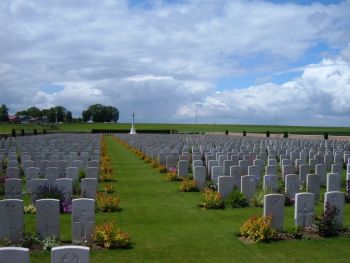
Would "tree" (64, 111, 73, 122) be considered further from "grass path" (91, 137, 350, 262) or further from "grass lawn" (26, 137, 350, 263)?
"grass lawn" (26, 137, 350, 263)

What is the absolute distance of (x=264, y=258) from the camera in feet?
29.0

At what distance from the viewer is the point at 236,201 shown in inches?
543

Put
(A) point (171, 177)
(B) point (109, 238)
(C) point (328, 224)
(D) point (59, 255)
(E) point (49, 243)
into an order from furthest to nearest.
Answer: (A) point (171, 177), (C) point (328, 224), (B) point (109, 238), (E) point (49, 243), (D) point (59, 255)

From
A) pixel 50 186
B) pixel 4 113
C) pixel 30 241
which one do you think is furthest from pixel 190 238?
pixel 4 113

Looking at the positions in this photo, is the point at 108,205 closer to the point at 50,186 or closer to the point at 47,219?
the point at 50,186

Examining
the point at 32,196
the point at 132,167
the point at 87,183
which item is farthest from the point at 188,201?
the point at 132,167

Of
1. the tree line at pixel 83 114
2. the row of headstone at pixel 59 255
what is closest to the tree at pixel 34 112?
the tree line at pixel 83 114

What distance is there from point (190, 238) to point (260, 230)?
1.50 meters

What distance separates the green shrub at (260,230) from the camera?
9.97 metres

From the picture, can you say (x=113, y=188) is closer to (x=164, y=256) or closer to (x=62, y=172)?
(x=62, y=172)

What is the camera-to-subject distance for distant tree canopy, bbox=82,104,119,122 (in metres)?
177

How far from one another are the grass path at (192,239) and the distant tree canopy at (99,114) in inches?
6412

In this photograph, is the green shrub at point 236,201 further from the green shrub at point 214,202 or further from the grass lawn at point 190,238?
the grass lawn at point 190,238

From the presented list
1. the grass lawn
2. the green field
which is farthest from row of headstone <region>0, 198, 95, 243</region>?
the green field
